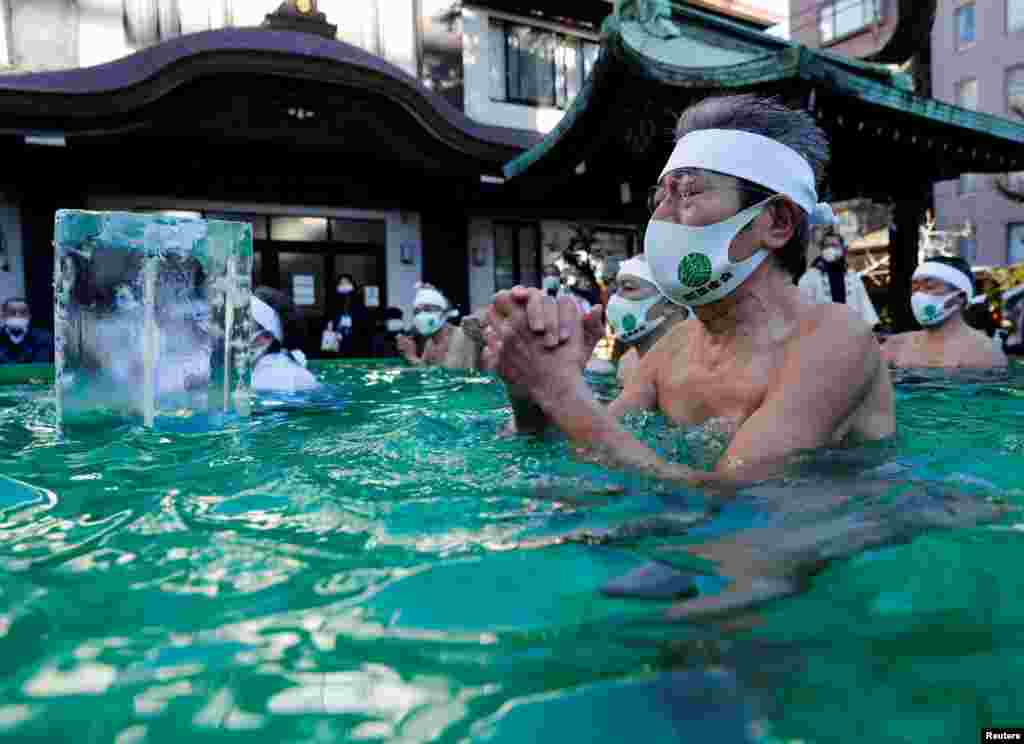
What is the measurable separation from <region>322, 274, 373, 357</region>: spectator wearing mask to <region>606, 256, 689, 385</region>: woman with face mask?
25.3ft

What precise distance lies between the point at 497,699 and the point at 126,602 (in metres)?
0.73

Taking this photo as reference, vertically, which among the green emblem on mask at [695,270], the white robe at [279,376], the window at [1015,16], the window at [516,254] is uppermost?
the window at [1015,16]

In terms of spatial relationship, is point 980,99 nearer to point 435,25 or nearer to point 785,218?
point 435,25

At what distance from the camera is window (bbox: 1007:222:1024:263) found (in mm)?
25172

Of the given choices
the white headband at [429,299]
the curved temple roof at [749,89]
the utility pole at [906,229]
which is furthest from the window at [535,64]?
the white headband at [429,299]

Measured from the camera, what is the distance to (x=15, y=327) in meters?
8.74

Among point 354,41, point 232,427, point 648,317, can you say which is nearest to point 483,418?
point 232,427

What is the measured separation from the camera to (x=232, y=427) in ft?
11.9

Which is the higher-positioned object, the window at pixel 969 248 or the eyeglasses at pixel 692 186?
the window at pixel 969 248

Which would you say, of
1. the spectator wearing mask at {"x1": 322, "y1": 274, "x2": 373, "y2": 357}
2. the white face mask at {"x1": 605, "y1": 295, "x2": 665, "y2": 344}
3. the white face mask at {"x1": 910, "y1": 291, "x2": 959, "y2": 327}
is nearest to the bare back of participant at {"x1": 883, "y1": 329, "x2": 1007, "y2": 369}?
the white face mask at {"x1": 910, "y1": 291, "x2": 959, "y2": 327}

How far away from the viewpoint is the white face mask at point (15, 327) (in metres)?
8.73

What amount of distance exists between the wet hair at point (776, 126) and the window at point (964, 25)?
1206 inches

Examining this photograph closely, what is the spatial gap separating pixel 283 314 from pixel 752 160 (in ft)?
12.0

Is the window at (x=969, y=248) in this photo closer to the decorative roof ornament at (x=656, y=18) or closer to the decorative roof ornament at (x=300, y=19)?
the decorative roof ornament at (x=656, y=18)
